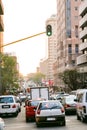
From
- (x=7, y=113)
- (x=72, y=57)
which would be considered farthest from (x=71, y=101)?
(x=72, y=57)

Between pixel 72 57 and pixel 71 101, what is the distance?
107m

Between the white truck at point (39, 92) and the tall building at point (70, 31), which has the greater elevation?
the tall building at point (70, 31)

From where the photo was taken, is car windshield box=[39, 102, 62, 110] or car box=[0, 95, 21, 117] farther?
car box=[0, 95, 21, 117]

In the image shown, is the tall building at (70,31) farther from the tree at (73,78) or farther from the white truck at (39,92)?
the white truck at (39,92)

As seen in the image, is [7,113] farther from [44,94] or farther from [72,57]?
[72,57]

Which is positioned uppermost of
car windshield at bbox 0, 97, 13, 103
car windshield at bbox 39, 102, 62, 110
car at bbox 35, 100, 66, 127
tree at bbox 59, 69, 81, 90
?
tree at bbox 59, 69, 81, 90

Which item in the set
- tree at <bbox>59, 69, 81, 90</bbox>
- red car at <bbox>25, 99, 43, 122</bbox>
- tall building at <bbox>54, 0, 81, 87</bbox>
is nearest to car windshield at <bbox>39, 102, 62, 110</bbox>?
red car at <bbox>25, 99, 43, 122</bbox>

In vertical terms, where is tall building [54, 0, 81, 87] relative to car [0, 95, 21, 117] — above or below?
above

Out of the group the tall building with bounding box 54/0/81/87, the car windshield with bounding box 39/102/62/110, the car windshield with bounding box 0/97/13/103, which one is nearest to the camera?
the car windshield with bounding box 39/102/62/110

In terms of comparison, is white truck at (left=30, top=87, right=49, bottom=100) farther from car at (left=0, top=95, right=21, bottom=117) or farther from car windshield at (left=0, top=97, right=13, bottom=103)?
car at (left=0, top=95, right=21, bottom=117)

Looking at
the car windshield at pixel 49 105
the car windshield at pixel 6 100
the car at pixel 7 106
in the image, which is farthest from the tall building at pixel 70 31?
the car windshield at pixel 49 105

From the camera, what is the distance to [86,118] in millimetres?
25859

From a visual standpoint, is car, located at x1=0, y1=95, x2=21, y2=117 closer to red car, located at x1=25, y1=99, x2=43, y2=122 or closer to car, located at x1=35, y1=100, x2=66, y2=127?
red car, located at x1=25, y1=99, x2=43, y2=122

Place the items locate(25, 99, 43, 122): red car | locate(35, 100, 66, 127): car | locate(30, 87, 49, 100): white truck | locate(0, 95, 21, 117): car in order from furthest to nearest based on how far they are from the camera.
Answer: locate(30, 87, 49, 100): white truck → locate(0, 95, 21, 117): car → locate(25, 99, 43, 122): red car → locate(35, 100, 66, 127): car
